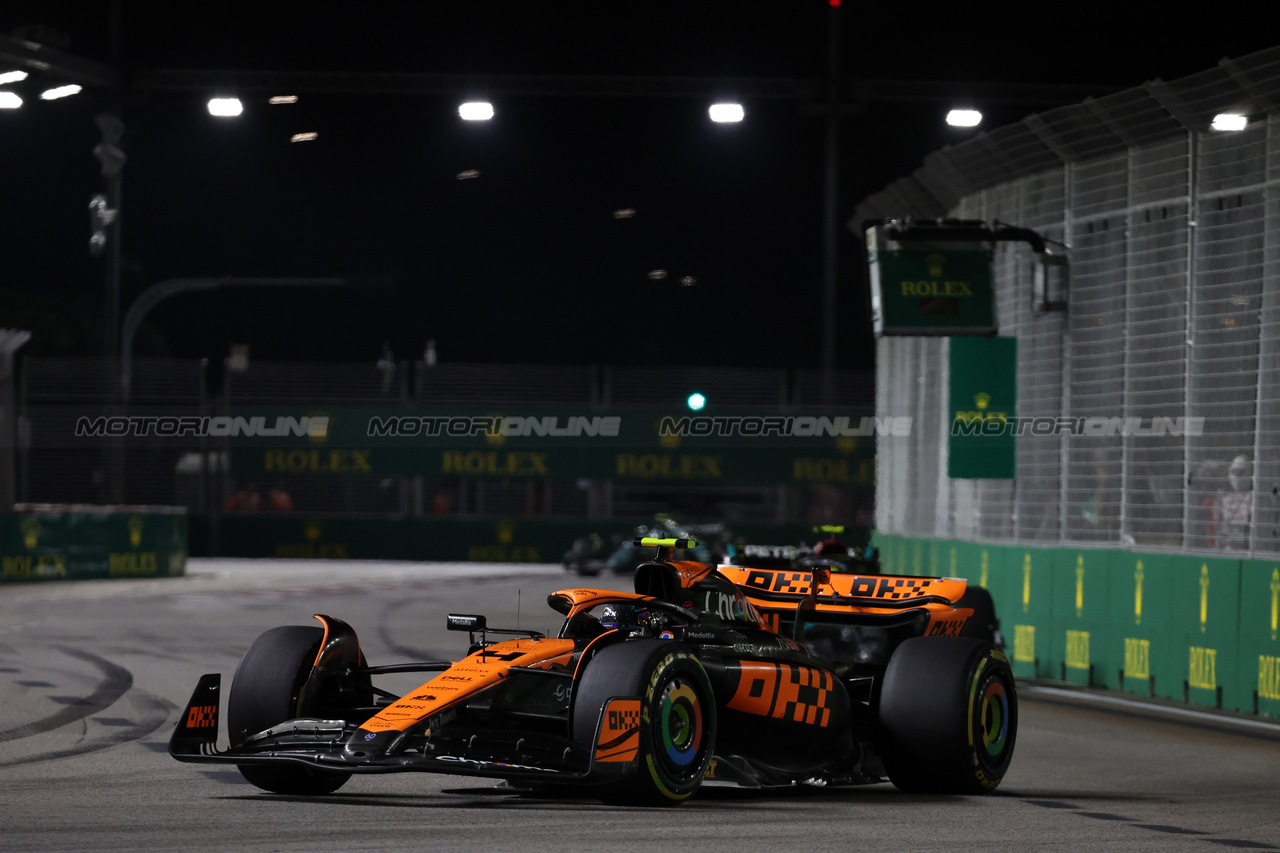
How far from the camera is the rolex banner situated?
15992 millimetres

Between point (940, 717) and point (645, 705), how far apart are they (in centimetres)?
180

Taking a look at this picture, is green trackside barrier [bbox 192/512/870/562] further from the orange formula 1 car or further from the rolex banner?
the orange formula 1 car

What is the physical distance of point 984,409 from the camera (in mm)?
16156

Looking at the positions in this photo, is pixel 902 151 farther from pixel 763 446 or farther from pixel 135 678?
pixel 135 678

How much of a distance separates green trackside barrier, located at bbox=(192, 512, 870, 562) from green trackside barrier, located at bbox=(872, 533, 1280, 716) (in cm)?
1918

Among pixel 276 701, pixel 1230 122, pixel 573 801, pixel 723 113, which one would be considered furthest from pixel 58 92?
pixel 573 801

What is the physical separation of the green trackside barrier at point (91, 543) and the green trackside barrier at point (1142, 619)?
15.5 metres

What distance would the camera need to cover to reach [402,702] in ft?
24.5

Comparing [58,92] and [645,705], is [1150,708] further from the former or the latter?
[58,92]

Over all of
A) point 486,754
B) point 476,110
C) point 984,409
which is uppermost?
point 476,110

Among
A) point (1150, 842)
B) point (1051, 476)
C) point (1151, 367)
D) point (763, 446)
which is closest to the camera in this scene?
point (1150, 842)

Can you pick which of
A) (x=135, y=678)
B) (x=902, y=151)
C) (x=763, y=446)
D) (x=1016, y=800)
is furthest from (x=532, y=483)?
(x=1016, y=800)

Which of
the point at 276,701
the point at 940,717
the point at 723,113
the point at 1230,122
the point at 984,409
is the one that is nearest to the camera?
the point at 276,701

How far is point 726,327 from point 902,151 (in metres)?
9.42
